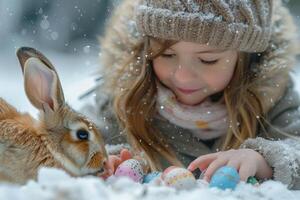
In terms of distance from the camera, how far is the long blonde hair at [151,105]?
2.89 metres

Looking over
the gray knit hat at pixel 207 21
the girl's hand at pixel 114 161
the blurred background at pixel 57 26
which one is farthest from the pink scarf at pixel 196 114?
the blurred background at pixel 57 26

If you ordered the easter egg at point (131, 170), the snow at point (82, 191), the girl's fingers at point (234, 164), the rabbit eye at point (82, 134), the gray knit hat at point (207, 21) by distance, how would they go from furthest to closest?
the gray knit hat at point (207, 21)
the girl's fingers at point (234, 164)
the easter egg at point (131, 170)
the rabbit eye at point (82, 134)
the snow at point (82, 191)

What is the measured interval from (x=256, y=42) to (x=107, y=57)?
73cm

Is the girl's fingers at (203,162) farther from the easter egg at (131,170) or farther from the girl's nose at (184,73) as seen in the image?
the girl's nose at (184,73)

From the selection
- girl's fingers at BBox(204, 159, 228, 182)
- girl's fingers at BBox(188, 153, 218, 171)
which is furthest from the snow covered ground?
girl's fingers at BBox(188, 153, 218, 171)

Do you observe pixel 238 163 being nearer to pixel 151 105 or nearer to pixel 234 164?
pixel 234 164

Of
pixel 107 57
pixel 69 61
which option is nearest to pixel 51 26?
pixel 69 61

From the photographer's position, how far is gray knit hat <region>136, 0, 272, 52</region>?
2646 mm

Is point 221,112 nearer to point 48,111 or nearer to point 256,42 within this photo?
point 256,42

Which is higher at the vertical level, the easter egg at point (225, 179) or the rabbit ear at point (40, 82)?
the rabbit ear at point (40, 82)

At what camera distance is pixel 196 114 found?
2.93m

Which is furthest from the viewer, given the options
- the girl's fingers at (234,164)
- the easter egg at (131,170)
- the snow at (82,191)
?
the girl's fingers at (234,164)

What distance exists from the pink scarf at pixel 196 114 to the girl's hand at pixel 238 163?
484 mm

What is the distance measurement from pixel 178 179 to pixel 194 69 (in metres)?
0.83
